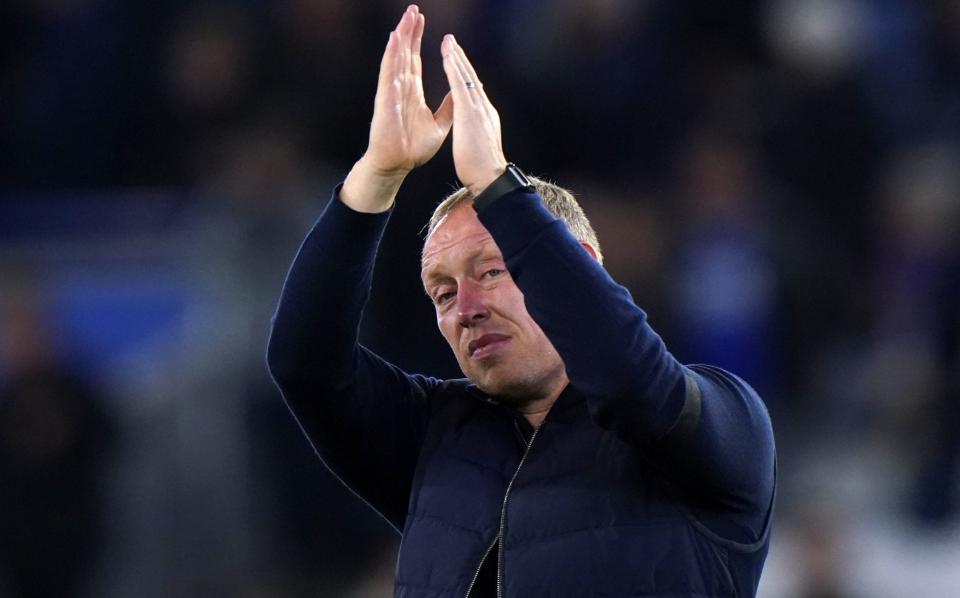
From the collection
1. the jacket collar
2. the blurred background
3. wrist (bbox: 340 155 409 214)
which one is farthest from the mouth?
the blurred background

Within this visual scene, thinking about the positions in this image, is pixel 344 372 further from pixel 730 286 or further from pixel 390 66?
pixel 730 286

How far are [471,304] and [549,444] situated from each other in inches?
9.3

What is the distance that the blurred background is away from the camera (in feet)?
13.7

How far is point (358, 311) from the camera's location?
7.09 feet

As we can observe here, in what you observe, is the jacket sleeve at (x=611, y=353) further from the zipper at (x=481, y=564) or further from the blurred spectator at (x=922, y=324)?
the blurred spectator at (x=922, y=324)

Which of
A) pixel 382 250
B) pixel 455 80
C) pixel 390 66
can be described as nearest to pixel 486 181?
pixel 455 80

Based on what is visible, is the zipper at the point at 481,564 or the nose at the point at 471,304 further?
the nose at the point at 471,304

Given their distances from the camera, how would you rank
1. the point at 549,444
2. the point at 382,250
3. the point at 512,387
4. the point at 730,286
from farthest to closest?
1. the point at 730,286
2. the point at 382,250
3. the point at 512,387
4. the point at 549,444

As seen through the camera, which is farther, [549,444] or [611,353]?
[549,444]

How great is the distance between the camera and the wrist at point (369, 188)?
210 cm

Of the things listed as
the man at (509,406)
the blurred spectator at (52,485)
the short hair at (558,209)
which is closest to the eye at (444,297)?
the man at (509,406)

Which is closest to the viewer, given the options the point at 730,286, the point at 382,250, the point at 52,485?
the point at 52,485

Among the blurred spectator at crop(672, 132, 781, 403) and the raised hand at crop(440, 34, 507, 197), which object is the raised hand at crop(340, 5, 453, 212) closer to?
the raised hand at crop(440, 34, 507, 197)

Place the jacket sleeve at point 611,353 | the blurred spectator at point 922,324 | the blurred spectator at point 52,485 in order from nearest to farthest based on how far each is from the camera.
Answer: the jacket sleeve at point 611,353 → the blurred spectator at point 52,485 → the blurred spectator at point 922,324
